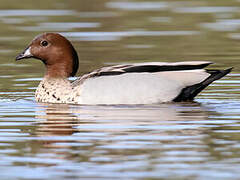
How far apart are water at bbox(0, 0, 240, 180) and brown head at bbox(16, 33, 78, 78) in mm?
707

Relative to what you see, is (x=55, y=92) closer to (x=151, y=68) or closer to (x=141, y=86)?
(x=141, y=86)

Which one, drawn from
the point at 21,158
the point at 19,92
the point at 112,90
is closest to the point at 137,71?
the point at 112,90

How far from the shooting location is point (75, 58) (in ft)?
47.3

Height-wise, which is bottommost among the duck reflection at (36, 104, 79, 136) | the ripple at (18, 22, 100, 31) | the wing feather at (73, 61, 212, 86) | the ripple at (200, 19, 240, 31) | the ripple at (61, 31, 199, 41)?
the duck reflection at (36, 104, 79, 136)

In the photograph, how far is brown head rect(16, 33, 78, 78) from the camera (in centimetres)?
1438

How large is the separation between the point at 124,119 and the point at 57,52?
9.46ft

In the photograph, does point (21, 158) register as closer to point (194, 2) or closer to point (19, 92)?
point (19, 92)

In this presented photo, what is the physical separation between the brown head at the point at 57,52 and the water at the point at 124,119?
2.32 ft

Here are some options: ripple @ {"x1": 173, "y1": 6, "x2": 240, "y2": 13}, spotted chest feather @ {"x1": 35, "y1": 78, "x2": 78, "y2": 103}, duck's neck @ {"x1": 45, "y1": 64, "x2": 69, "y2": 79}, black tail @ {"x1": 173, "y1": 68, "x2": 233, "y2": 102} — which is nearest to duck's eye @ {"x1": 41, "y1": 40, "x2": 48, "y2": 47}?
duck's neck @ {"x1": 45, "y1": 64, "x2": 69, "y2": 79}

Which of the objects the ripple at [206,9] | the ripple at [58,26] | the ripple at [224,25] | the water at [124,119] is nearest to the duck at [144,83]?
the water at [124,119]

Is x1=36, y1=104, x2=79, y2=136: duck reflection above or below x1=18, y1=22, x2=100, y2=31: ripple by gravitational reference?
below

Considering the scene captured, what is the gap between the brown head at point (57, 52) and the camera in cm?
1438

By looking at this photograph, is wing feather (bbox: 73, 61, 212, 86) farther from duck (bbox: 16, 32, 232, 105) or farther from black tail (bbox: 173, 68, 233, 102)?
black tail (bbox: 173, 68, 233, 102)

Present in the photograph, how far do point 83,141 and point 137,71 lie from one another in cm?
305
